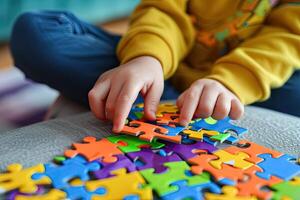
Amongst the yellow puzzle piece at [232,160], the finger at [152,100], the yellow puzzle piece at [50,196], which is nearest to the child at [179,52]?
the finger at [152,100]

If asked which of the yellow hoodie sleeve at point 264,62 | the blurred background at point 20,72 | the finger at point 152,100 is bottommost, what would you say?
the blurred background at point 20,72

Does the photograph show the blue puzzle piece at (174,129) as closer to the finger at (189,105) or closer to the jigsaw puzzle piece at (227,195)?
the finger at (189,105)

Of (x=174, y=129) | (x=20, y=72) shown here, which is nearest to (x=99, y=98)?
(x=174, y=129)

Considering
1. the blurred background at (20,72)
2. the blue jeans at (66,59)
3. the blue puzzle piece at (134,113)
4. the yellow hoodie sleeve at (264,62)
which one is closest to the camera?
the blue puzzle piece at (134,113)

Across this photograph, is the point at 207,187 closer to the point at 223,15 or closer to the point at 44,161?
the point at 44,161

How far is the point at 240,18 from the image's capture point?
940 mm

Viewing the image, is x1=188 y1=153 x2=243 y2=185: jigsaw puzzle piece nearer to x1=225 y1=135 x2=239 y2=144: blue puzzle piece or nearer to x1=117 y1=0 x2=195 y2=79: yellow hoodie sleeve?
x1=225 y1=135 x2=239 y2=144: blue puzzle piece

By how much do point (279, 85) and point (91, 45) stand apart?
423mm

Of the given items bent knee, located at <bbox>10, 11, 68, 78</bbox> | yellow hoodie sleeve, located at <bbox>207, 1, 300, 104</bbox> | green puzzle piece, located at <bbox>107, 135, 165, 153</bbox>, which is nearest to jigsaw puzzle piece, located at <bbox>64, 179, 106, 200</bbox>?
green puzzle piece, located at <bbox>107, 135, 165, 153</bbox>

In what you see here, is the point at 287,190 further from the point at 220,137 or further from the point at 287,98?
the point at 287,98

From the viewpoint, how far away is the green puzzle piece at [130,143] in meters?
0.58

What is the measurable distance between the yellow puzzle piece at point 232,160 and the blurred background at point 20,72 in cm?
76

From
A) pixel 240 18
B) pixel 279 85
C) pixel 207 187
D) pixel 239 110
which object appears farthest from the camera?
pixel 240 18

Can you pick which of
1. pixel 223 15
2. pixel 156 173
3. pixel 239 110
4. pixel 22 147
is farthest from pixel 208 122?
pixel 223 15
